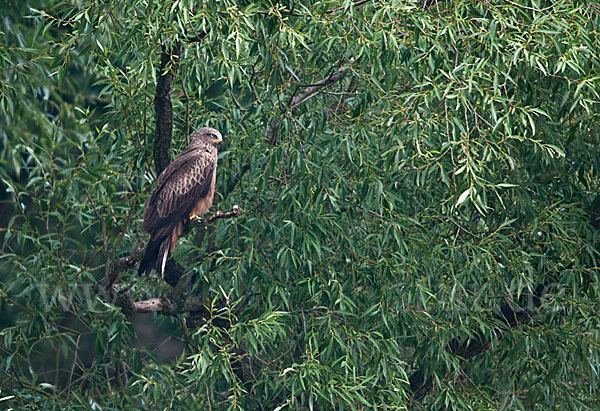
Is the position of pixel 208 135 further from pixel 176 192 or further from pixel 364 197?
pixel 364 197

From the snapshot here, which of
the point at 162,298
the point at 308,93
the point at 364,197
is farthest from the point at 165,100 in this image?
the point at 162,298

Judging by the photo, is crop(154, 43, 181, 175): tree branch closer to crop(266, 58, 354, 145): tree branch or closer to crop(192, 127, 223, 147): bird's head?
crop(192, 127, 223, 147): bird's head

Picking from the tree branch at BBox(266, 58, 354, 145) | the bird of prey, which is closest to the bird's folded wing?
the bird of prey

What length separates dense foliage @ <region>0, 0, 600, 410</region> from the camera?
403 centimetres

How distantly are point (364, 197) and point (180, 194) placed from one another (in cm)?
123

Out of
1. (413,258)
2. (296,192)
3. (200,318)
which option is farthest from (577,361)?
(200,318)

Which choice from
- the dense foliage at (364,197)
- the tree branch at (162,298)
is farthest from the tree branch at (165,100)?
the tree branch at (162,298)

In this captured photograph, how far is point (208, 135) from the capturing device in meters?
4.93

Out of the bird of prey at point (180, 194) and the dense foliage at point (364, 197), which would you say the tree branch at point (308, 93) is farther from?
the bird of prey at point (180, 194)

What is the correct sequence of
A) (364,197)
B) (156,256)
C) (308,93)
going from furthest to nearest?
(308,93) < (156,256) < (364,197)

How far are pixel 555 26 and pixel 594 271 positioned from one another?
4.70 ft

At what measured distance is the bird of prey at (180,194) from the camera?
4.76 meters

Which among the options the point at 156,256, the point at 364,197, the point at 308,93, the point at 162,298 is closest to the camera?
the point at 364,197

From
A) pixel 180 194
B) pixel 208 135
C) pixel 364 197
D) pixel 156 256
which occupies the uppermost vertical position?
pixel 208 135
